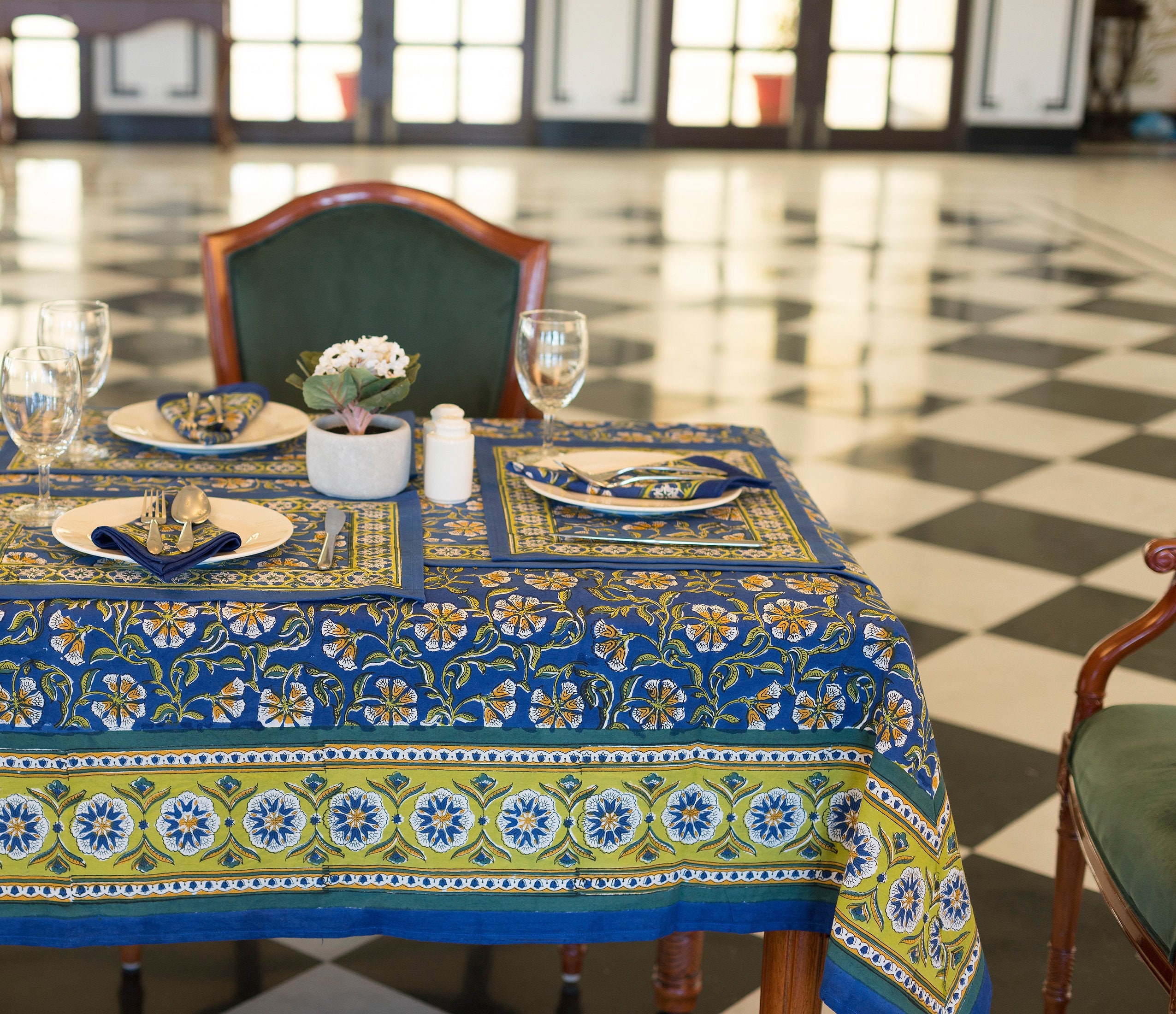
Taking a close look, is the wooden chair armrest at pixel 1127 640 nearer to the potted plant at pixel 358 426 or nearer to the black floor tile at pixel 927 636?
the potted plant at pixel 358 426

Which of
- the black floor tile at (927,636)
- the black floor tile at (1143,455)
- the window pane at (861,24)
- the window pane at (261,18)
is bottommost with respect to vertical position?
the black floor tile at (927,636)

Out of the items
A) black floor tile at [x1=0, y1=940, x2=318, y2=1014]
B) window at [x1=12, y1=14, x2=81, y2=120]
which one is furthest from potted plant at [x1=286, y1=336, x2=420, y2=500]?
window at [x1=12, y1=14, x2=81, y2=120]

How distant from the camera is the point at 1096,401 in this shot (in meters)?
4.62

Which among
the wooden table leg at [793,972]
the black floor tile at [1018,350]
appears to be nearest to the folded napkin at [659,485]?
the wooden table leg at [793,972]

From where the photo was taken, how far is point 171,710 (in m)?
1.20

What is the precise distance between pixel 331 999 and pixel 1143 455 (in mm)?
2976

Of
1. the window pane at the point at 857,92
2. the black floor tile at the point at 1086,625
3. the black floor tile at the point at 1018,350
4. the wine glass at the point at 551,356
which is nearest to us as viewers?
the wine glass at the point at 551,356

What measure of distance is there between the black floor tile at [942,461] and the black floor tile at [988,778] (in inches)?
55.0

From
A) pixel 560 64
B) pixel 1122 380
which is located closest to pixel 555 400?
pixel 1122 380

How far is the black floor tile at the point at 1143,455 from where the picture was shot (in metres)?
3.94

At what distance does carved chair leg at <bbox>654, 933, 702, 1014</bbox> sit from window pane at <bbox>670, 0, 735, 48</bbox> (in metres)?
9.50

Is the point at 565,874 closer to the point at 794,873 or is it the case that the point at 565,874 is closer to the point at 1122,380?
the point at 794,873

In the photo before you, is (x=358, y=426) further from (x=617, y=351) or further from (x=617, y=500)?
(x=617, y=351)

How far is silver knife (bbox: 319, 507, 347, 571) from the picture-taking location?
1.29 metres
